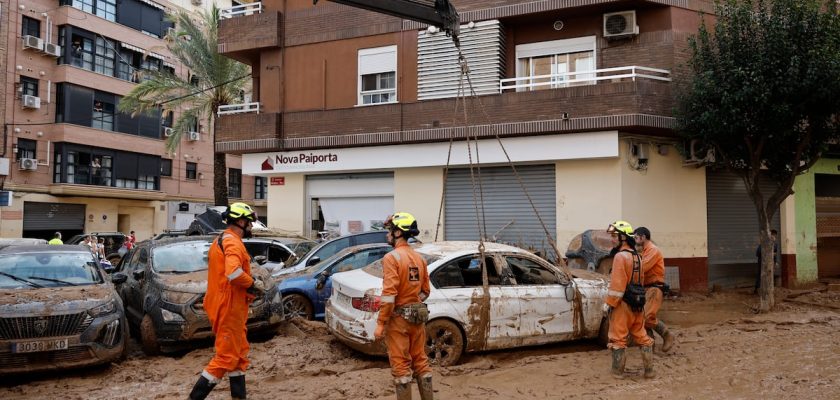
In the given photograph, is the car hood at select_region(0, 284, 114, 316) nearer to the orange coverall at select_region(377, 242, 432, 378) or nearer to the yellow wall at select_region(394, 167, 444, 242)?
the orange coverall at select_region(377, 242, 432, 378)

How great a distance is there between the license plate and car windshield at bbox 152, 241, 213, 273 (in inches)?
77.8

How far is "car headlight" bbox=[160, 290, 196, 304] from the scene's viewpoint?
314 inches

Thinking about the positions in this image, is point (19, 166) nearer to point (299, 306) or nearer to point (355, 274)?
point (299, 306)

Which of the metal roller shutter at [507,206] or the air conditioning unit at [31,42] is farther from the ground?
the air conditioning unit at [31,42]

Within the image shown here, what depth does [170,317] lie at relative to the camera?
796 cm

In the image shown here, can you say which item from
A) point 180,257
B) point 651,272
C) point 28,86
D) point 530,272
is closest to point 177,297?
point 180,257

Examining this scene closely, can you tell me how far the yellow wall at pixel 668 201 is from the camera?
14180 mm

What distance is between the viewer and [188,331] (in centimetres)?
792

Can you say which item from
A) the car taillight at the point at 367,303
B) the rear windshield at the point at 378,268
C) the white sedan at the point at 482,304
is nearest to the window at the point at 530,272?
the white sedan at the point at 482,304

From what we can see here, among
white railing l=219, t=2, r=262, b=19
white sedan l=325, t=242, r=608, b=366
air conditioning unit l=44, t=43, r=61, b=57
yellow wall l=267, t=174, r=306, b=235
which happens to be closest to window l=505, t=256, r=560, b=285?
white sedan l=325, t=242, r=608, b=366

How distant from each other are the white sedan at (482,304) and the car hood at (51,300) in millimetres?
2838

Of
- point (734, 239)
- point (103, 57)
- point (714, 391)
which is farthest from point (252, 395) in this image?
point (103, 57)

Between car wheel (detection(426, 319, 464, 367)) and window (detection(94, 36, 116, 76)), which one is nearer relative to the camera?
car wheel (detection(426, 319, 464, 367))

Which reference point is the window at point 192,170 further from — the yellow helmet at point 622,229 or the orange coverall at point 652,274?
the yellow helmet at point 622,229
